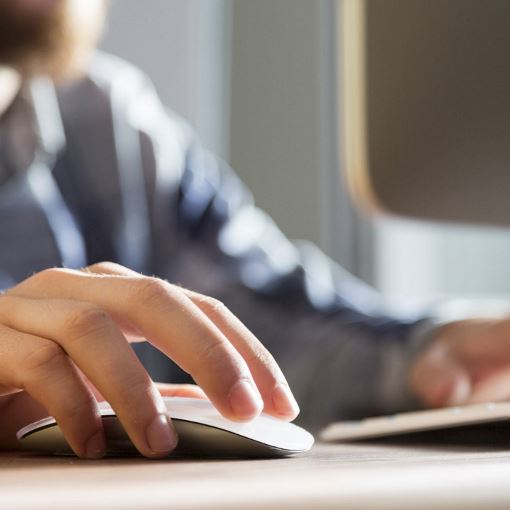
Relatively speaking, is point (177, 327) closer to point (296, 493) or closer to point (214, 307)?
point (214, 307)

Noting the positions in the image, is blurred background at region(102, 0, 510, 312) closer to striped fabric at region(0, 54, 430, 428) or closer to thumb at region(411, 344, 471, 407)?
striped fabric at region(0, 54, 430, 428)

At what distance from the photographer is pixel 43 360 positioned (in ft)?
1.19

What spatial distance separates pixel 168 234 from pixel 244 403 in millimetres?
800

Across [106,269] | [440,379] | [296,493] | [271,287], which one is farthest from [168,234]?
[296,493]

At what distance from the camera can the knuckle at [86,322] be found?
0.36m

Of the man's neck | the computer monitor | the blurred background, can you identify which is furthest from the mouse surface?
the blurred background

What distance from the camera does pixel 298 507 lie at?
15cm

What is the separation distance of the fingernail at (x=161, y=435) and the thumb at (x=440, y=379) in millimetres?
471

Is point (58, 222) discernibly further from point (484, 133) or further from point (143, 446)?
point (143, 446)

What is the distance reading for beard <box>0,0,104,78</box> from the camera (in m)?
1.12

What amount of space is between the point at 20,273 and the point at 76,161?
0.21 meters

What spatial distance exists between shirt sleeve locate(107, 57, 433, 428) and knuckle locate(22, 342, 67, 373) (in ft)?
1.41

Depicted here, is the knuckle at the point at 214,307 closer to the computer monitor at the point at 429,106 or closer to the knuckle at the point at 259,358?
the knuckle at the point at 259,358

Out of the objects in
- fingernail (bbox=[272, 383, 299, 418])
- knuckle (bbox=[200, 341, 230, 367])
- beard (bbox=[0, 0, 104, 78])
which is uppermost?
beard (bbox=[0, 0, 104, 78])
